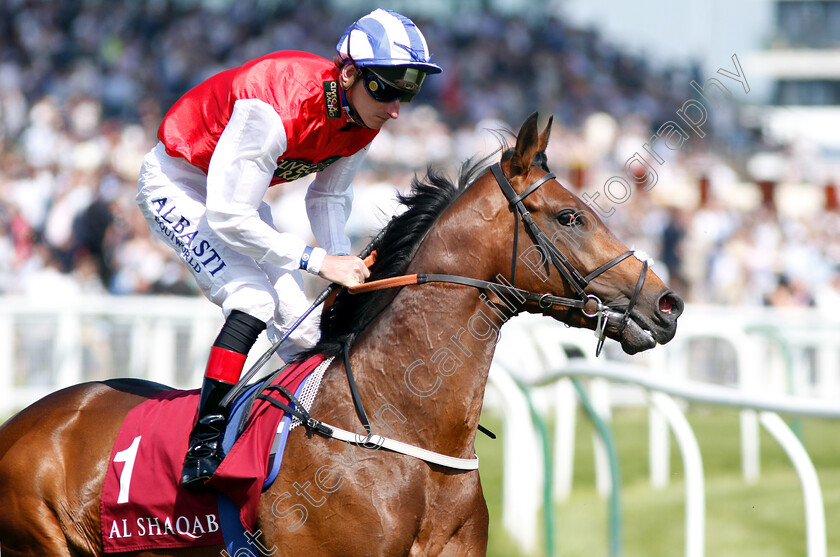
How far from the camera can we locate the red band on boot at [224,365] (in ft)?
9.26

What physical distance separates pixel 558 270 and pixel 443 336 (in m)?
0.38

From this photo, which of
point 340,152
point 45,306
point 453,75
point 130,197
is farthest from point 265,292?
point 453,75

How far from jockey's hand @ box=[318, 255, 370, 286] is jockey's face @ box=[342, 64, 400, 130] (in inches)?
17.8

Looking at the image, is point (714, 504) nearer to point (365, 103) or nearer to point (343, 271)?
point (343, 271)

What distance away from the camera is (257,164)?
2840mm

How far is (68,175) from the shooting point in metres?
11.9

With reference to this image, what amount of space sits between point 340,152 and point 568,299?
962mm

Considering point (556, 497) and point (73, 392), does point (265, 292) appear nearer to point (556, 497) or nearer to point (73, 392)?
point (73, 392)

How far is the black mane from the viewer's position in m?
2.96

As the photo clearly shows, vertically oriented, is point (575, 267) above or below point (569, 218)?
below

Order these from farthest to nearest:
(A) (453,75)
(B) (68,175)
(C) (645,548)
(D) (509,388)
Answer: (A) (453,75)
(B) (68,175)
(D) (509,388)
(C) (645,548)

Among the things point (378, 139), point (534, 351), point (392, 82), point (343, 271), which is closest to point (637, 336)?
point (343, 271)

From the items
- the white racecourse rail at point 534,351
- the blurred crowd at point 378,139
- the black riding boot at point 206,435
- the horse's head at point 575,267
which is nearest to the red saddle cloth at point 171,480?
the black riding boot at point 206,435

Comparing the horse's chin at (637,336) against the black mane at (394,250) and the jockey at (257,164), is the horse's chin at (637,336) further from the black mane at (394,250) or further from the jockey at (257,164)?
the jockey at (257,164)
